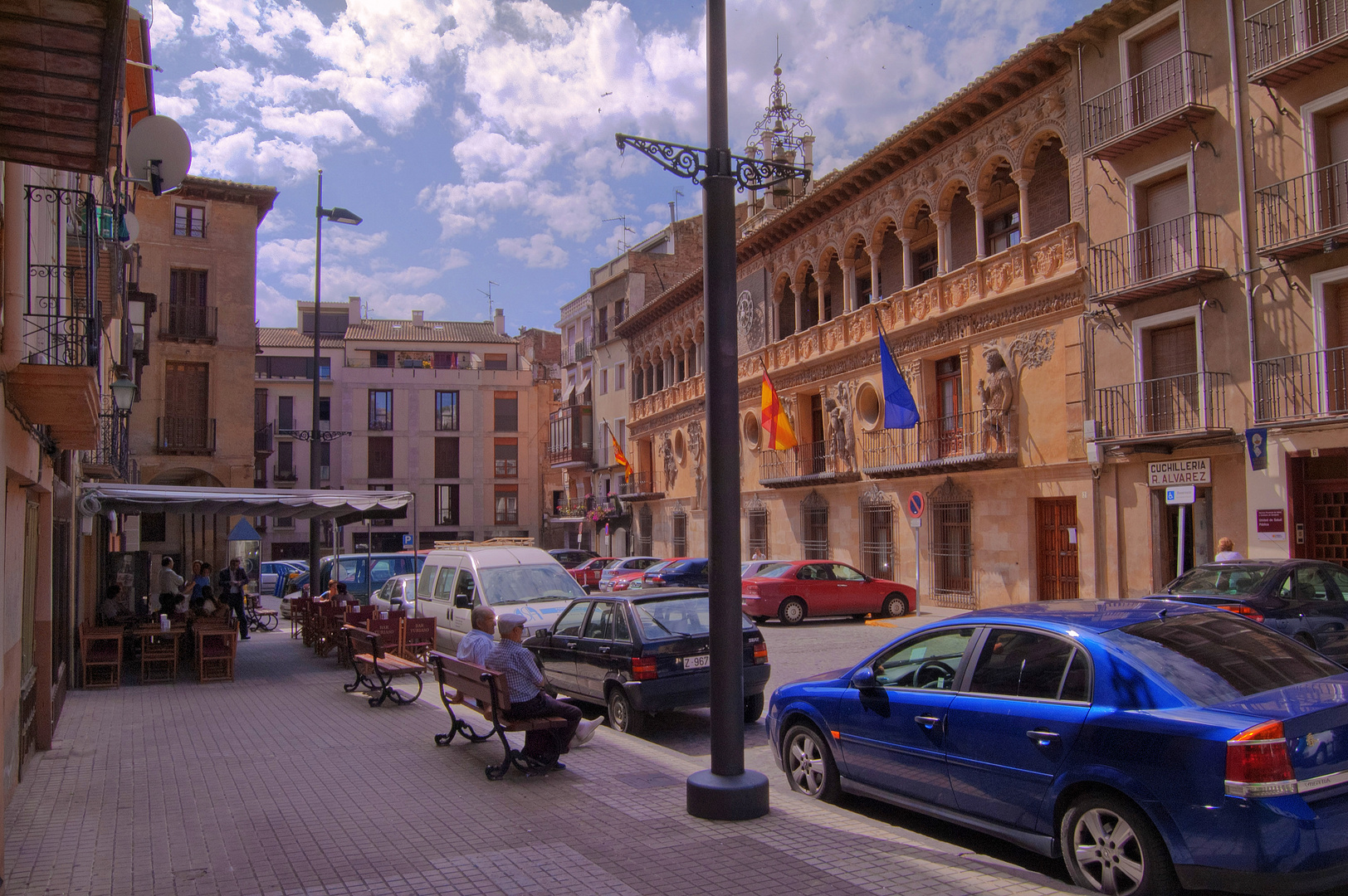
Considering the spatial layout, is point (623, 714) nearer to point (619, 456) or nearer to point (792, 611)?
point (792, 611)

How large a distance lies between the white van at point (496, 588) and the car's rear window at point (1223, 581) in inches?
337

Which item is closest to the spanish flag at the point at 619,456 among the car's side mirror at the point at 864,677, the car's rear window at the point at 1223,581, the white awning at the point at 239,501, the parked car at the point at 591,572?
the parked car at the point at 591,572

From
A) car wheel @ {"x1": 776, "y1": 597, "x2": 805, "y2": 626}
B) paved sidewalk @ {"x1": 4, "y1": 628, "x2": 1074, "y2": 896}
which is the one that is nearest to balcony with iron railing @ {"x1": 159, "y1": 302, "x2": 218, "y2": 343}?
car wheel @ {"x1": 776, "y1": 597, "x2": 805, "y2": 626}

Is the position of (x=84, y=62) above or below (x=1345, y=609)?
above

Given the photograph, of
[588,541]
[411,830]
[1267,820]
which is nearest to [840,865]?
[1267,820]

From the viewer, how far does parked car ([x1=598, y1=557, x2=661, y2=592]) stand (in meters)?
29.5

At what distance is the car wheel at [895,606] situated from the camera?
80.7 ft

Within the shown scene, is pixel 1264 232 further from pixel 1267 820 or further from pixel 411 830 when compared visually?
pixel 411 830

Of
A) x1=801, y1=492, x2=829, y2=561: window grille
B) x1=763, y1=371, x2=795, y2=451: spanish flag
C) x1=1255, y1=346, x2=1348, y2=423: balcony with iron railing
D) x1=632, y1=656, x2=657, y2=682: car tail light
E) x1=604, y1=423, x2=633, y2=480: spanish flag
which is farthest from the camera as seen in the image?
x1=604, y1=423, x2=633, y2=480: spanish flag

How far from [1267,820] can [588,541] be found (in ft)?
167

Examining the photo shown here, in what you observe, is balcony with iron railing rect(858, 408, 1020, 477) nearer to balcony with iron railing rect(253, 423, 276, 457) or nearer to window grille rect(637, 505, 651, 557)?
window grille rect(637, 505, 651, 557)

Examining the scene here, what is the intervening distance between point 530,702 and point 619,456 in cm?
3519

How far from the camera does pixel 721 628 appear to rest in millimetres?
6578

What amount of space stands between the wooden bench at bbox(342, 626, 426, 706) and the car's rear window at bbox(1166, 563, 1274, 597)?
10189mm
